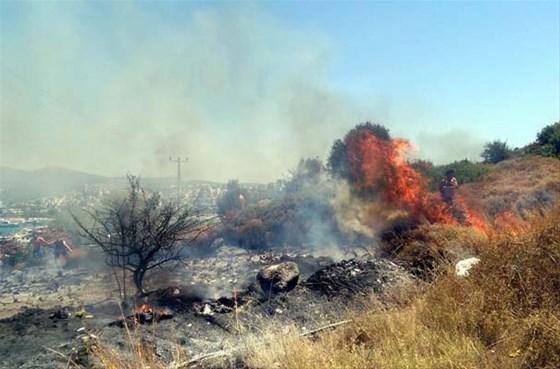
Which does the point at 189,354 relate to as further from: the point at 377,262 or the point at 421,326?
the point at 377,262

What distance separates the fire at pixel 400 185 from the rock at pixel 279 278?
251 inches

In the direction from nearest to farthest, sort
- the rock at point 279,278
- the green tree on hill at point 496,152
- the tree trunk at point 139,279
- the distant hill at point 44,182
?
the rock at point 279,278 → the tree trunk at point 139,279 → the distant hill at point 44,182 → the green tree on hill at point 496,152

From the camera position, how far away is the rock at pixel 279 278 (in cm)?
1220

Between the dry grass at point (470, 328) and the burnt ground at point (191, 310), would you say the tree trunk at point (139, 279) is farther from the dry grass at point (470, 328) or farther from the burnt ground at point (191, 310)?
the dry grass at point (470, 328)

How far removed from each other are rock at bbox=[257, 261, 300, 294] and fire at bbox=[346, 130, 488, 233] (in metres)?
6.38

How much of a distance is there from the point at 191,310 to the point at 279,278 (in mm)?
2506

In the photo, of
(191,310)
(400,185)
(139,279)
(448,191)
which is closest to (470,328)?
(191,310)

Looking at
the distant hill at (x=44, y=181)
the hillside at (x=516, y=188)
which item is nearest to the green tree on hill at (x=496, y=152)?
the hillside at (x=516, y=188)

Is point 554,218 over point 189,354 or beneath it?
over

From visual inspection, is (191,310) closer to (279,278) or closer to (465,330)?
(279,278)

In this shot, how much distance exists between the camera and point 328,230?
26.0 meters

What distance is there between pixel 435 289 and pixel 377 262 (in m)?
6.58

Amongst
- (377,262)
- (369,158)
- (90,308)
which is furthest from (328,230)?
(90,308)

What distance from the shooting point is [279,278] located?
40.4 ft
